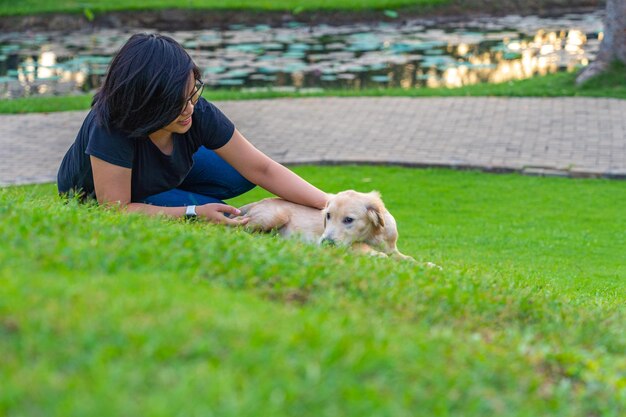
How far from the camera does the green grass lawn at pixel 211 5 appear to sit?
88.7 feet

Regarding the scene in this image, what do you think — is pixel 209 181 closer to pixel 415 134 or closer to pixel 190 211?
pixel 190 211

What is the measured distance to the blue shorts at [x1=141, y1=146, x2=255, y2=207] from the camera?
709 centimetres

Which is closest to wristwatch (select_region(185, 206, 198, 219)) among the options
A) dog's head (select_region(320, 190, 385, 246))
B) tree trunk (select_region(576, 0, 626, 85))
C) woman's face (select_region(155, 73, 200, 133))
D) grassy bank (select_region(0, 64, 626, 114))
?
woman's face (select_region(155, 73, 200, 133))

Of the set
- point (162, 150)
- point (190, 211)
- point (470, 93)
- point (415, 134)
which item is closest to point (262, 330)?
point (190, 211)

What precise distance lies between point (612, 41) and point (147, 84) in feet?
39.3

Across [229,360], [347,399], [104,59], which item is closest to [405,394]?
[347,399]

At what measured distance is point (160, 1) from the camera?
92.6 feet

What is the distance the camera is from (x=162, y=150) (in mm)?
6523

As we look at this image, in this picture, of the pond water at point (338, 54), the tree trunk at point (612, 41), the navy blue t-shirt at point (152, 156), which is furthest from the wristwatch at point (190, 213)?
the pond water at point (338, 54)

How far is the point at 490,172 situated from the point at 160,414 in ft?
29.0

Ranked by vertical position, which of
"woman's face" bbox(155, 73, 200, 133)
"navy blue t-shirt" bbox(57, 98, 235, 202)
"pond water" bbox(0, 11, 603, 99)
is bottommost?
"pond water" bbox(0, 11, 603, 99)

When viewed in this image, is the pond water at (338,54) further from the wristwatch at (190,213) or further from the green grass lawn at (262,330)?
the green grass lawn at (262,330)

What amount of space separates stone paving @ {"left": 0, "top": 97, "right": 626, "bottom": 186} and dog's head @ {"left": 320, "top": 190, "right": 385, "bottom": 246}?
4.92 m

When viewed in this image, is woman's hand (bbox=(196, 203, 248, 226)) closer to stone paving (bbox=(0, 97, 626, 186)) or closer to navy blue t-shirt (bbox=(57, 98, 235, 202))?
navy blue t-shirt (bbox=(57, 98, 235, 202))
